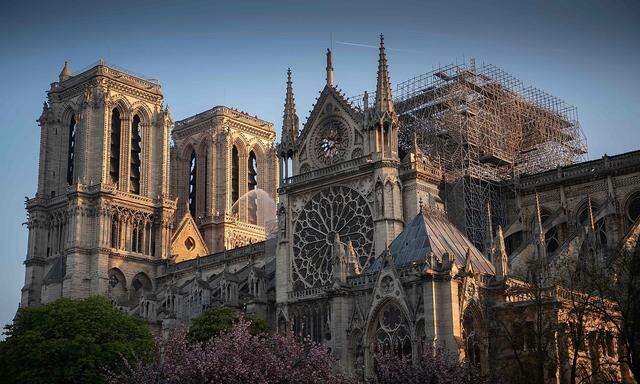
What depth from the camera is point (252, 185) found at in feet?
292

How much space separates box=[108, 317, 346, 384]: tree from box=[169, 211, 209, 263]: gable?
147ft

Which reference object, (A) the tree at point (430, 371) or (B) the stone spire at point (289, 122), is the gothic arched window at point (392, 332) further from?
(B) the stone spire at point (289, 122)

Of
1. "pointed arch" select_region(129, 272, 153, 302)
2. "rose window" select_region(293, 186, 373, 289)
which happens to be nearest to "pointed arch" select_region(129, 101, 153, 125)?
"pointed arch" select_region(129, 272, 153, 302)

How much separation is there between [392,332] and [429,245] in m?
3.96

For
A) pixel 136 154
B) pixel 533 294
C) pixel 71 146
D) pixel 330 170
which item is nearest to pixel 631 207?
pixel 330 170

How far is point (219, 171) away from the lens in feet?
277

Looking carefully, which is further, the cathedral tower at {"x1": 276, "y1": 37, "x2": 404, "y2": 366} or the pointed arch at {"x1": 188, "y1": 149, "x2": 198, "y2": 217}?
the pointed arch at {"x1": 188, "y1": 149, "x2": 198, "y2": 217}

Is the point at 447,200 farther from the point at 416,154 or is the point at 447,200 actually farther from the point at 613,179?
the point at 613,179

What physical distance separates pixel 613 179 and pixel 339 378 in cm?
2460

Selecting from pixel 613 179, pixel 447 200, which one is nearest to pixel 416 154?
pixel 447 200

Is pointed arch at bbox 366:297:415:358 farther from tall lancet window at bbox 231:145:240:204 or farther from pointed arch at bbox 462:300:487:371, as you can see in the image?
tall lancet window at bbox 231:145:240:204

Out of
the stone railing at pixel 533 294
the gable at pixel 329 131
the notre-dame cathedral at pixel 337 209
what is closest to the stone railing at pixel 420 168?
the notre-dame cathedral at pixel 337 209

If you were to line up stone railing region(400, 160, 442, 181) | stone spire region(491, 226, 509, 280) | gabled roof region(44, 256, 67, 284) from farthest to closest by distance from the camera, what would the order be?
gabled roof region(44, 256, 67, 284) < stone railing region(400, 160, 442, 181) < stone spire region(491, 226, 509, 280)

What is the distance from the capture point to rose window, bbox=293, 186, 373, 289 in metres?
50.2
